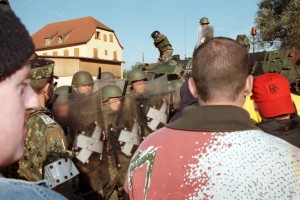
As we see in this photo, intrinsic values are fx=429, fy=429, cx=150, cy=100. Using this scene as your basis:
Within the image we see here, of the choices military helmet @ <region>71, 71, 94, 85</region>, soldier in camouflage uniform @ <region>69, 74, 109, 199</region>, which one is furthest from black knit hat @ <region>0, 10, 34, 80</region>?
military helmet @ <region>71, 71, 94, 85</region>

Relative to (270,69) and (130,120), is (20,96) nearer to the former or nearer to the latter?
(130,120)

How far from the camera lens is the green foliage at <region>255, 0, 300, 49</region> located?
29688 millimetres

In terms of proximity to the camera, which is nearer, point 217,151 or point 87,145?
point 217,151

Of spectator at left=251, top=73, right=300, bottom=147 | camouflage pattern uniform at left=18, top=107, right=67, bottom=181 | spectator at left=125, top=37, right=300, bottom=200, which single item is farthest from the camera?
camouflage pattern uniform at left=18, top=107, right=67, bottom=181

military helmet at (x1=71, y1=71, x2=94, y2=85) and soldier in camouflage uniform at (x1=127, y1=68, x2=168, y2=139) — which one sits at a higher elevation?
military helmet at (x1=71, y1=71, x2=94, y2=85)

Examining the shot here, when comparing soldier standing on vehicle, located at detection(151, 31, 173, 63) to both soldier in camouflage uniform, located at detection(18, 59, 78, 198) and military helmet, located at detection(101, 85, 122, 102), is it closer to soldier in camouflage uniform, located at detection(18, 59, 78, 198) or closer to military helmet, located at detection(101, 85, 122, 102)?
military helmet, located at detection(101, 85, 122, 102)

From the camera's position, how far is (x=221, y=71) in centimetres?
195

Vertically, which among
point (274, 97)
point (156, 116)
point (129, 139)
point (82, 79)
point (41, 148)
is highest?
point (274, 97)

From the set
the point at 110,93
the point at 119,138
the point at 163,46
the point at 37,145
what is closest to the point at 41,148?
the point at 37,145

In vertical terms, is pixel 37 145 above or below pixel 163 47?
below

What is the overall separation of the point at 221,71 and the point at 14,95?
1180 mm

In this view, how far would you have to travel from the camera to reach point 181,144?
1.89 metres

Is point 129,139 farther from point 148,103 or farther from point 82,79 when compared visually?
point 82,79

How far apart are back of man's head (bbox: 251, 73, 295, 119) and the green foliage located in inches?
1073
